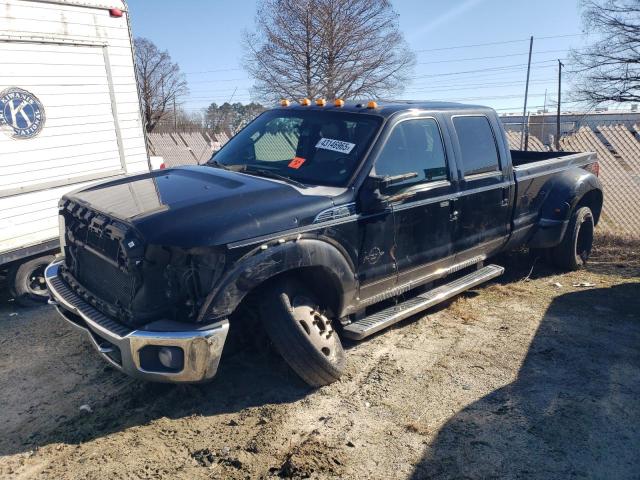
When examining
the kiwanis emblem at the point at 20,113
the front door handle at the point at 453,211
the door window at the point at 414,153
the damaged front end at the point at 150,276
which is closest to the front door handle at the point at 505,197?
the front door handle at the point at 453,211

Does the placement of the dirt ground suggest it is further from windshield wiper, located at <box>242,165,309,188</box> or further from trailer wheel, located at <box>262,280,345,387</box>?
windshield wiper, located at <box>242,165,309,188</box>

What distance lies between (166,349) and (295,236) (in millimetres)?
1075

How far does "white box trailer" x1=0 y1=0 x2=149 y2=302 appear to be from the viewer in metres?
5.52

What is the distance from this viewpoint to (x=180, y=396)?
12.4ft

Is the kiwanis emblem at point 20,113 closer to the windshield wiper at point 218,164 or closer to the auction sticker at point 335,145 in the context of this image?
the windshield wiper at point 218,164

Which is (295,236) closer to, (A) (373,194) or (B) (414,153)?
(A) (373,194)

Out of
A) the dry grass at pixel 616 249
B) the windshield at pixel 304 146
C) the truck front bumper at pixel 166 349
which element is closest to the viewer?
the truck front bumper at pixel 166 349

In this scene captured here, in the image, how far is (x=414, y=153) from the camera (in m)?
4.55

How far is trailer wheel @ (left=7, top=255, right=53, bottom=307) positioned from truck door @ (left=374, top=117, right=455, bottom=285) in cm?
386

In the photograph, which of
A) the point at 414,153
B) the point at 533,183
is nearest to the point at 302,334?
the point at 414,153

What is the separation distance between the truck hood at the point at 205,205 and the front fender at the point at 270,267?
0.44ft

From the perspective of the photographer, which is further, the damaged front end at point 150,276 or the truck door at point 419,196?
the truck door at point 419,196

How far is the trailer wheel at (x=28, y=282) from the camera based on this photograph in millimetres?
5703

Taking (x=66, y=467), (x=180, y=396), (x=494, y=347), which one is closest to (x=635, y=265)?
(x=494, y=347)
